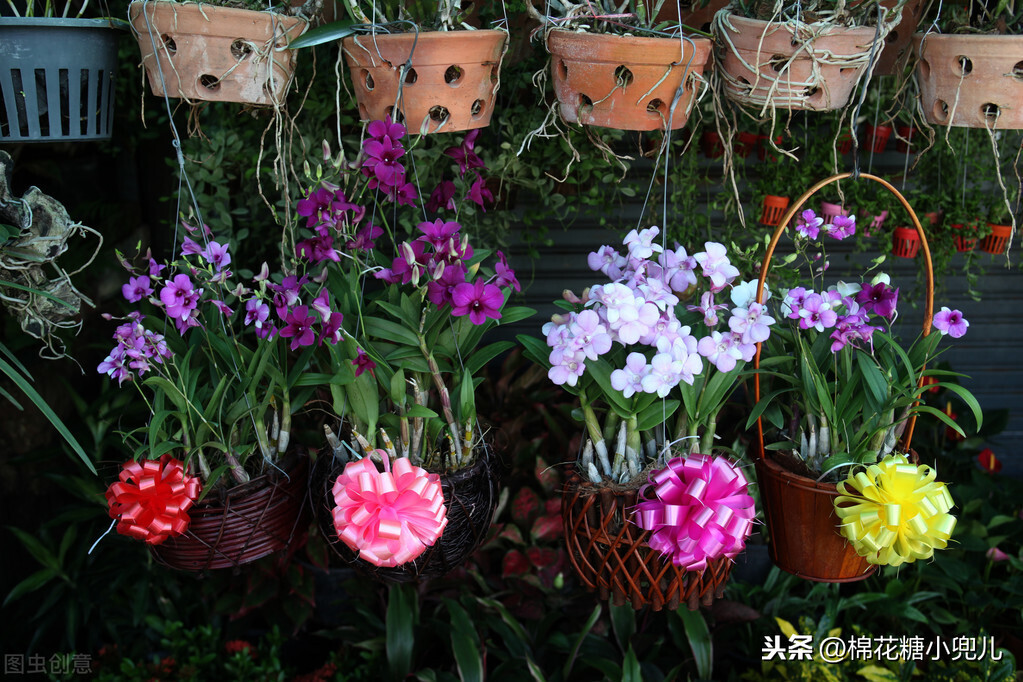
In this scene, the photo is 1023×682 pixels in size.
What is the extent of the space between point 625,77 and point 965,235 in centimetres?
121

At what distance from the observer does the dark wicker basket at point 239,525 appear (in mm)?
1253

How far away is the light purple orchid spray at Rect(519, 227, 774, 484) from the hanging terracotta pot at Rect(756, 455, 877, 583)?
0.13 metres

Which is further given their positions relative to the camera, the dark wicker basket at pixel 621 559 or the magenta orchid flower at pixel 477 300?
the dark wicker basket at pixel 621 559

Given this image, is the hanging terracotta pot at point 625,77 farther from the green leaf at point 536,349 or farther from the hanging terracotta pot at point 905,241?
the hanging terracotta pot at point 905,241

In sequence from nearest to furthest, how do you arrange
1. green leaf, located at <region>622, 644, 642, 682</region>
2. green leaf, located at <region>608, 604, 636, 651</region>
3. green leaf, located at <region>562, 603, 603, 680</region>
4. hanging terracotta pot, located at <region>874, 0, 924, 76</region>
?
hanging terracotta pot, located at <region>874, 0, 924, 76</region> → green leaf, located at <region>622, 644, 642, 682</region> → green leaf, located at <region>562, 603, 603, 680</region> → green leaf, located at <region>608, 604, 636, 651</region>

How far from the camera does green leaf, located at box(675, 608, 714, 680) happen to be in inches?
71.2

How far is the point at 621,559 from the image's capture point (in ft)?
4.01

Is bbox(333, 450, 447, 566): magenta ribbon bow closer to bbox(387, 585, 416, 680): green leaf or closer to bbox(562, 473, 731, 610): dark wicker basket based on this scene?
bbox(562, 473, 731, 610): dark wicker basket

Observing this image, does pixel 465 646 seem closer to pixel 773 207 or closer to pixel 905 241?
pixel 773 207

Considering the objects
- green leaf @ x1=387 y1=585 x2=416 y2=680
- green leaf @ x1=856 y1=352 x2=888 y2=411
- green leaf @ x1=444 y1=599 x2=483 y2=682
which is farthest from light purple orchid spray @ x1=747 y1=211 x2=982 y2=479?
green leaf @ x1=387 y1=585 x2=416 y2=680

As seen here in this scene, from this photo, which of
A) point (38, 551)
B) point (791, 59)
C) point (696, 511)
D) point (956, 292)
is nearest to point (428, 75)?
point (791, 59)

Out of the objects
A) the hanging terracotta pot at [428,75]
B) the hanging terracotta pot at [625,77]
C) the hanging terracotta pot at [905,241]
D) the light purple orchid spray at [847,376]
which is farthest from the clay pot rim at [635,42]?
the hanging terracotta pot at [905,241]

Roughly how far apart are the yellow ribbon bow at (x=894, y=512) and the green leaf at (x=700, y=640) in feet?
2.56

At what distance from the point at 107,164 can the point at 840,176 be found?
90.7 inches
